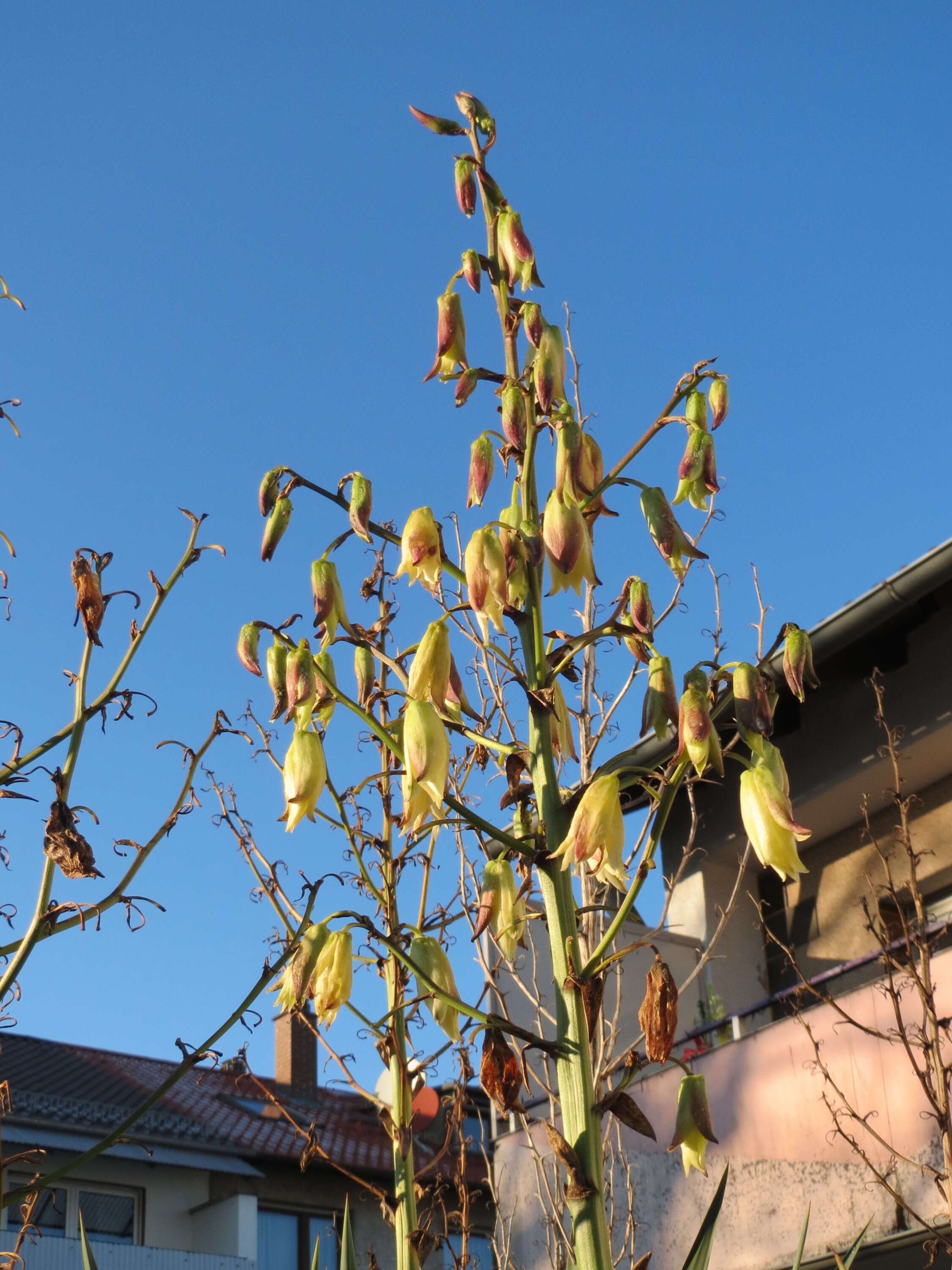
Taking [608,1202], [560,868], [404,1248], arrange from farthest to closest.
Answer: [608,1202] → [404,1248] → [560,868]

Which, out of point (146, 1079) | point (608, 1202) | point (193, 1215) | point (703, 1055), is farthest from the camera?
point (146, 1079)

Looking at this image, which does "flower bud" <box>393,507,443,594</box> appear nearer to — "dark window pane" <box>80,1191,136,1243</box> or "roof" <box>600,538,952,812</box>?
"roof" <box>600,538,952,812</box>

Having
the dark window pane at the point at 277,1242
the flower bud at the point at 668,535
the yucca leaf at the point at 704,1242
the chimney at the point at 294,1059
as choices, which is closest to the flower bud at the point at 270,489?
the flower bud at the point at 668,535

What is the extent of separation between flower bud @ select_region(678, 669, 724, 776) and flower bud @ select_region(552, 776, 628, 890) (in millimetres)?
113

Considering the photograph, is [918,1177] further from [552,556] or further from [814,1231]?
[552,556]

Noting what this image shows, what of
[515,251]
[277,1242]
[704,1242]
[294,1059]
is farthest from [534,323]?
[294,1059]

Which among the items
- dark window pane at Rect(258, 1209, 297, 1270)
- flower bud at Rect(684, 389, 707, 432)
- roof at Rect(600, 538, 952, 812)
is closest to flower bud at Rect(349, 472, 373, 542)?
flower bud at Rect(684, 389, 707, 432)

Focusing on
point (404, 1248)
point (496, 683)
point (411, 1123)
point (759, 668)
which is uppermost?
point (496, 683)

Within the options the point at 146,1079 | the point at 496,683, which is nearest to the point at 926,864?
the point at 496,683

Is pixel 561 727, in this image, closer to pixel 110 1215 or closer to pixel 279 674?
pixel 279 674

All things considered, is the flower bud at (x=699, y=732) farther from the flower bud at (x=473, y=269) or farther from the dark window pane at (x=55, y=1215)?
the dark window pane at (x=55, y=1215)

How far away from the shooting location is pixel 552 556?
2.14 metres

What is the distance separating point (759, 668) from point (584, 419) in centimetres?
227

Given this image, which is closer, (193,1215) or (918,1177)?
(918,1177)
